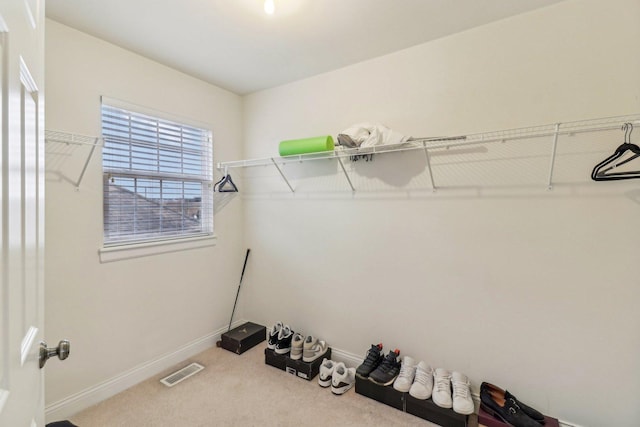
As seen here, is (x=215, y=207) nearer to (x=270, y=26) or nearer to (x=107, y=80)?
(x=107, y=80)

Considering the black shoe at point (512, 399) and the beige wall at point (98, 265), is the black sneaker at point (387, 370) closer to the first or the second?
the black shoe at point (512, 399)

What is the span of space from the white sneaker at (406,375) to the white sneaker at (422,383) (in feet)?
0.11

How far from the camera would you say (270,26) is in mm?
1867

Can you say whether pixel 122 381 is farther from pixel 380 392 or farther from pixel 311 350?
pixel 380 392

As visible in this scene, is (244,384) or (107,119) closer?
(107,119)

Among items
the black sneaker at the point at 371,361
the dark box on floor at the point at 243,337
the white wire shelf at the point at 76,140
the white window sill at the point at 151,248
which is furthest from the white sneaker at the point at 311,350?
the white wire shelf at the point at 76,140

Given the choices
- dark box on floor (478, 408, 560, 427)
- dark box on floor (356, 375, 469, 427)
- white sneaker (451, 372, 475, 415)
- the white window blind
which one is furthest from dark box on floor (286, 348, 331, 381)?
the white window blind

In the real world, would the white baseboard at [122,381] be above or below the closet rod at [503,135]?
below

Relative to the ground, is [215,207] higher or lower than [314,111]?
A: lower

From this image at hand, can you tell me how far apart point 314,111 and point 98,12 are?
5.03 feet

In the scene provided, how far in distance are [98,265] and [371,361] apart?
2020 millimetres

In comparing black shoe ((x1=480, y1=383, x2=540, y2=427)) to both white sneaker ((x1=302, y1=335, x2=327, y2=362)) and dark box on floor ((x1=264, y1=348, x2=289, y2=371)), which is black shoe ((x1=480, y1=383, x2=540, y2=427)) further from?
dark box on floor ((x1=264, y1=348, x2=289, y2=371))

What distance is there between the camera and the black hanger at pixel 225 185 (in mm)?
2797

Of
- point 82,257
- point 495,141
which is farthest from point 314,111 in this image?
point 82,257
